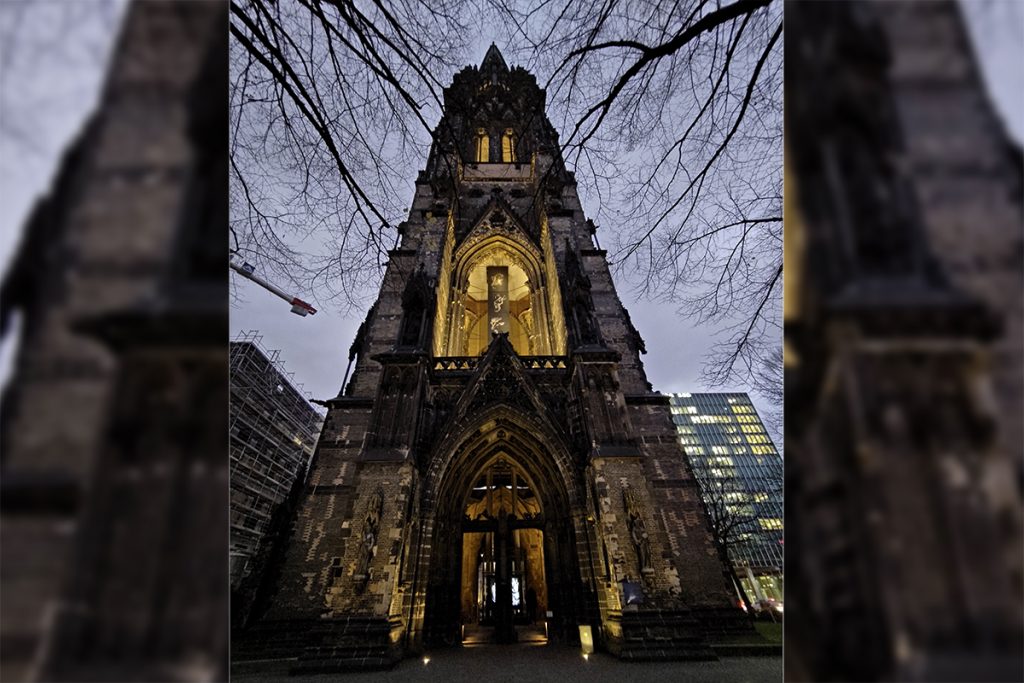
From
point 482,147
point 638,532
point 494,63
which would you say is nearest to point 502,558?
point 638,532

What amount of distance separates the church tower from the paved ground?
0.34 m

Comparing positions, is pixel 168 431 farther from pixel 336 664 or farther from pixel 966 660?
pixel 336 664

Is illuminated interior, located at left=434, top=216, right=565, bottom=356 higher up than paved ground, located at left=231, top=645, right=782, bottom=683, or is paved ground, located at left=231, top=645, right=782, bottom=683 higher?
illuminated interior, located at left=434, top=216, right=565, bottom=356

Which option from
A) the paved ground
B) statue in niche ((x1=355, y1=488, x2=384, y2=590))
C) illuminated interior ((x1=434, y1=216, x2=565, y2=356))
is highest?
illuminated interior ((x1=434, y1=216, x2=565, y2=356))

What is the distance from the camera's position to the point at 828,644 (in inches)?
18.9

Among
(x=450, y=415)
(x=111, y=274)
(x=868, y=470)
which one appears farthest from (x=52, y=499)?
(x=450, y=415)

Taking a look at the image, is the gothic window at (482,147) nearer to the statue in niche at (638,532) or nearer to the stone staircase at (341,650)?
the statue in niche at (638,532)

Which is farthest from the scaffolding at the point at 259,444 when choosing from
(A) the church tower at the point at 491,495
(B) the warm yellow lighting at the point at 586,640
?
(B) the warm yellow lighting at the point at 586,640

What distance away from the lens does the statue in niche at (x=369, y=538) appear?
272 inches

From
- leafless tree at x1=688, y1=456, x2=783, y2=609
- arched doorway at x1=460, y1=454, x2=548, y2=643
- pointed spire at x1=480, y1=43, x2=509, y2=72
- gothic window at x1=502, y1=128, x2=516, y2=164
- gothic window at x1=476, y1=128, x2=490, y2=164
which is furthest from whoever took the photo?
gothic window at x1=502, y1=128, x2=516, y2=164

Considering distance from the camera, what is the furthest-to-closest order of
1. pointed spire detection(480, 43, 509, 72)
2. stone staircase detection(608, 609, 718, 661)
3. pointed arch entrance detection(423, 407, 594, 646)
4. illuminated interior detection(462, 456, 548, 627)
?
illuminated interior detection(462, 456, 548, 627), pointed arch entrance detection(423, 407, 594, 646), stone staircase detection(608, 609, 718, 661), pointed spire detection(480, 43, 509, 72)

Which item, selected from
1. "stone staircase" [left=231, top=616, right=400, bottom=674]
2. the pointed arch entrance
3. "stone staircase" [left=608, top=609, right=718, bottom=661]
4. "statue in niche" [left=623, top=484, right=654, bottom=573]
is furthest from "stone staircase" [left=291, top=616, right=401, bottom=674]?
"statue in niche" [left=623, top=484, right=654, bottom=573]

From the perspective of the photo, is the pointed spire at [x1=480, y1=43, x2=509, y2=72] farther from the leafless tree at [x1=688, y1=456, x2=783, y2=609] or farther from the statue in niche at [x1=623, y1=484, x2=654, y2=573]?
the statue in niche at [x1=623, y1=484, x2=654, y2=573]

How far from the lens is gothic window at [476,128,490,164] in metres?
17.9
